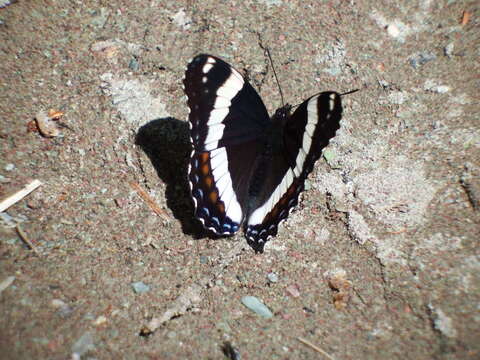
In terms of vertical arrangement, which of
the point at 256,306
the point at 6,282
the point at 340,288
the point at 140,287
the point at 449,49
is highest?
the point at 449,49

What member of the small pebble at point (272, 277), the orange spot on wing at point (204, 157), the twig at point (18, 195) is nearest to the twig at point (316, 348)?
the small pebble at point (272, 277)

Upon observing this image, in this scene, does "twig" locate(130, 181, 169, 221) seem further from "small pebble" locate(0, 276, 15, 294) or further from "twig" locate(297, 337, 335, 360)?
"twig" locate(297, 337, 335, 360)

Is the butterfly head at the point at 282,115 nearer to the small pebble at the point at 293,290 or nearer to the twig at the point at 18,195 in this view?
the small pebble at the point at 293,290

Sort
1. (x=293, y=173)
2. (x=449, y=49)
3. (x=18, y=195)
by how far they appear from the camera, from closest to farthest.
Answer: (x=18, y=195), (x=293, y=173), (x=449, y=49)

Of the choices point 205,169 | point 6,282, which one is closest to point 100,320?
point 6,282

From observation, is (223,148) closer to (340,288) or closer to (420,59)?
(340,288)

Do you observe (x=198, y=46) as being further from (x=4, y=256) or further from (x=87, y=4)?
(x=4, y=256)
